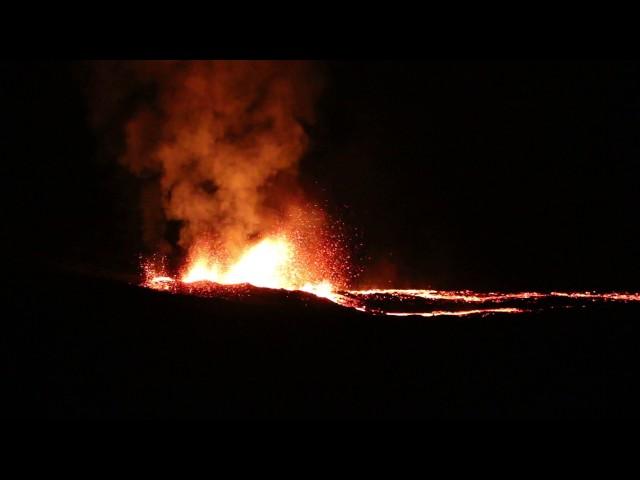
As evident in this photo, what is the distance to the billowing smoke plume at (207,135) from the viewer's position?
46.4 feet

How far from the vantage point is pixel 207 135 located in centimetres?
1427

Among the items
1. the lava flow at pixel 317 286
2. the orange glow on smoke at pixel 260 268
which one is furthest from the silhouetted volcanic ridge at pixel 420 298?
the orange glow on smoke at pixel 260 268

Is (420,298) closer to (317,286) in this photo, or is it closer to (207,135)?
(317,286)

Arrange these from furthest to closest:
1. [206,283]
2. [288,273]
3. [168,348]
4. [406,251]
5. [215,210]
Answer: [406,251]
[288,273]
[215,210]
[206,283]
[168,348]

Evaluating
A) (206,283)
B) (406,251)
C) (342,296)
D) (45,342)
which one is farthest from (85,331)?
(406,251)

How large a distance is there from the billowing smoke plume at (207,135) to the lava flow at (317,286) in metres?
0.62

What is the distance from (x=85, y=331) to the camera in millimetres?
10320

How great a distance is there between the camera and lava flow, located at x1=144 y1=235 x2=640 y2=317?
13.4 m

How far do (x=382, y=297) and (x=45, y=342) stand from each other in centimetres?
773

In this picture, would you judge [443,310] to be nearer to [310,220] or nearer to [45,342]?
[310,220]

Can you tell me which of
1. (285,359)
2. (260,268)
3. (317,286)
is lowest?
(285,359)

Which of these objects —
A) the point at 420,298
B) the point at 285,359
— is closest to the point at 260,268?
the point at 420,298

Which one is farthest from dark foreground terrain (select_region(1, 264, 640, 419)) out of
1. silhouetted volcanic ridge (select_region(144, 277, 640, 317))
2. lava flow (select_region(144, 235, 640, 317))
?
lava flow (select_region(144, 235, 640, 317))

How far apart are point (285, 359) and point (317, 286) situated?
21.1 ft
